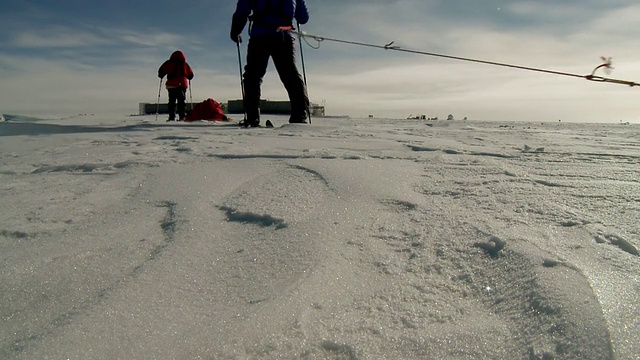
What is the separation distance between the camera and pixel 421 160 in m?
2.15

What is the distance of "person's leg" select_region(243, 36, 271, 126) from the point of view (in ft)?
15.9

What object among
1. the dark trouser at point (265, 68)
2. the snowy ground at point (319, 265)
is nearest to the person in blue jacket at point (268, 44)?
the dark trouser at point (265, 68)

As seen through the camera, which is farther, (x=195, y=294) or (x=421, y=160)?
(x=421, y=160)

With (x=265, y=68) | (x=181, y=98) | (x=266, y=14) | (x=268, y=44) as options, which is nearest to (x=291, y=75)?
(x=265, y=68)

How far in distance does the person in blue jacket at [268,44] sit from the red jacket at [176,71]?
134 inches

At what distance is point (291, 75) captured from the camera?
198 inches

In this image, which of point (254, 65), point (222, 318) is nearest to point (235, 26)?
point (254, 65)

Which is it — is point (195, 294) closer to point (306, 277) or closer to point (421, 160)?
point (306, 277)

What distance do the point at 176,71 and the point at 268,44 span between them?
13.3 ft

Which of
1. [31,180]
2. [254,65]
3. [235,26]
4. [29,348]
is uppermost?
[235,26]

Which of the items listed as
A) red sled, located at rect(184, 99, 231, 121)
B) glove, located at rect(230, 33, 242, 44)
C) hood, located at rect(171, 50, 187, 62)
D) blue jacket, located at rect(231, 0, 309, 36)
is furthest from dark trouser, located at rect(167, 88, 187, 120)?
blue jacket, located at rect(231, 0, 309, 36)

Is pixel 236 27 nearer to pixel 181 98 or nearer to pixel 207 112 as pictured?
pixel 207 112

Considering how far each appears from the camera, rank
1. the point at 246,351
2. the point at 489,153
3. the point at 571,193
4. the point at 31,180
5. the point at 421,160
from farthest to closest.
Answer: the point at 489,153, the point at 421,160, the point at 31,180, the point at 571,193, the point at 246,351

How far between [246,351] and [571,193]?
1310 mm
